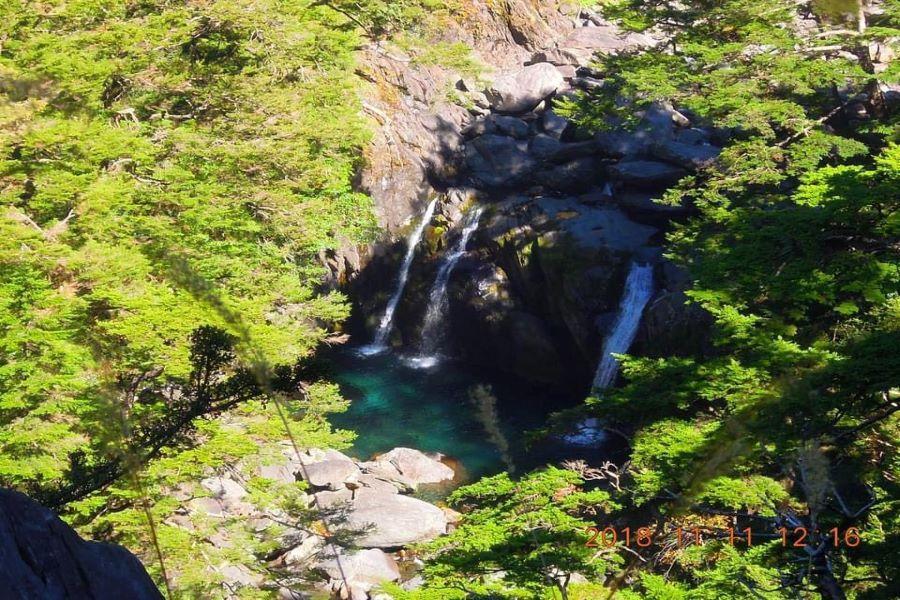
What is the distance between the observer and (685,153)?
69.8 feet

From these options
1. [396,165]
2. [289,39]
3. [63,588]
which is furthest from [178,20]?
[396,165]

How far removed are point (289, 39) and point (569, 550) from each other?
10877mm

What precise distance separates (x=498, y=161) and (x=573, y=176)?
3.23m

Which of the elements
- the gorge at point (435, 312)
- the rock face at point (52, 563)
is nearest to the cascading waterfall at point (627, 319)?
the gorge at point (435, 312)

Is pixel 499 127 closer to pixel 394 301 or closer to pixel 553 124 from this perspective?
pixel 553 124

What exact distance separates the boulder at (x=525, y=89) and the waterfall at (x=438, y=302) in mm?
5881

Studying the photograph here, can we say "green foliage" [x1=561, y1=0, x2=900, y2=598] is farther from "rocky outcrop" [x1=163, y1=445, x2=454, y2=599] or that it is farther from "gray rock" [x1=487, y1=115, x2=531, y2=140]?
"gray rock" [x1=487, y1=115, x2=531, y2=140]

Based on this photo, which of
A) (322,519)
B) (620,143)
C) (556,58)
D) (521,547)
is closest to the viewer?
(521,547)

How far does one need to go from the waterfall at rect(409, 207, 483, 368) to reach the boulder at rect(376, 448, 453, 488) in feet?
22.2

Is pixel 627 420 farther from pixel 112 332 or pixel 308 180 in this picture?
pixel 308 180

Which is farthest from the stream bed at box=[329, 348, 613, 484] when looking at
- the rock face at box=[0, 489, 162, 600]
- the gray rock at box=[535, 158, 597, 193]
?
the rock face at box=[0, 489, 162, 600]

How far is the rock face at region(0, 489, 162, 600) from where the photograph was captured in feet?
10.1

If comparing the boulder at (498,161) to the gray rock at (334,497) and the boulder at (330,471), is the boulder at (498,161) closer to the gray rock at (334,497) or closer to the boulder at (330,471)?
the boulder at (330,471)
